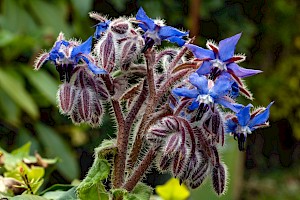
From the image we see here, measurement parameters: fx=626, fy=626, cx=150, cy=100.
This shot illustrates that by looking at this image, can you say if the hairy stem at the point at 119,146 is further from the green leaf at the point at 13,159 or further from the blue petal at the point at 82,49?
the green leaf at the point at 13,159

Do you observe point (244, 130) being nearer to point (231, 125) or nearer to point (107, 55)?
point (231, 125)

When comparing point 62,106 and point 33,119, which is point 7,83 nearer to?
point 33,119

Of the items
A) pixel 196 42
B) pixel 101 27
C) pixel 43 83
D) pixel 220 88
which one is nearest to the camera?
pixel 220 88

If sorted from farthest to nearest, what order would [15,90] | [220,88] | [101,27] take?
[15,90] < [101,27] < [220,88]

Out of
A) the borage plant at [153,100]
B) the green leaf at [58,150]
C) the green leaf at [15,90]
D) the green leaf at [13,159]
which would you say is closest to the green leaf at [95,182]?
the borage plant at [153,100]

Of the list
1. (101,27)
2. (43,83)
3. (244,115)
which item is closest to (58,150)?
(43,83)

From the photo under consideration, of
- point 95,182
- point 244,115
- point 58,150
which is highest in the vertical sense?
point 58,150

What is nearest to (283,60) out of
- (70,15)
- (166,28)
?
(70,15)
